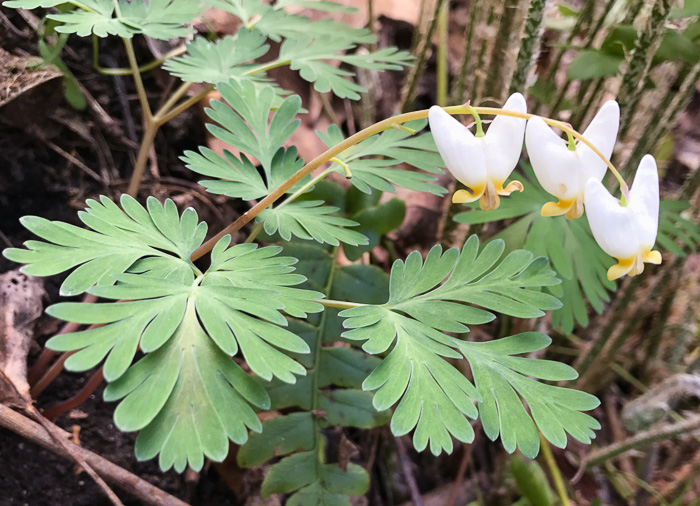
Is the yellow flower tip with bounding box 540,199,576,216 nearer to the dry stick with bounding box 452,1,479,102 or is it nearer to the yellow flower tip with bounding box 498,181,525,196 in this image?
the yellow flower tip with bounding box 498,181,525,196

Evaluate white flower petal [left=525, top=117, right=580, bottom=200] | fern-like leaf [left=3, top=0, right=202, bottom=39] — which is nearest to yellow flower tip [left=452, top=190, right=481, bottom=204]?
white flower petal [left=525, top=117, right=580, bottom=200]

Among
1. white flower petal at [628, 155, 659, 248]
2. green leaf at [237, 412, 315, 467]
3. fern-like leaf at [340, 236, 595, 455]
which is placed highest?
white flower petal at [628, 155, 659, 248]

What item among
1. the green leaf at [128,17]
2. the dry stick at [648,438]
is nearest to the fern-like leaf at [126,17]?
the green leaf at [128,17]

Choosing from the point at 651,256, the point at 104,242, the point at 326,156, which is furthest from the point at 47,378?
the point at 651,256

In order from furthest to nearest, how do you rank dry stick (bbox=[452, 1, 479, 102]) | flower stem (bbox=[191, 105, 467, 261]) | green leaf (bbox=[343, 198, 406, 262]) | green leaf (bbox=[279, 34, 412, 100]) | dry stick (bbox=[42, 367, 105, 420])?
dry stick (bbox=[452, 1, 479, 102]), green leaf (bbox=[343, 198, 406, 262]), green leaf (bbox=[279, 34, 412, 100]), dry stick (bbox=[42, 367, 105, 420]), flower stem (bbox=[191, 105, 467, 261])

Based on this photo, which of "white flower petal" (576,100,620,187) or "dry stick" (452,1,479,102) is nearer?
"white flower petal" (576,100,620,187)

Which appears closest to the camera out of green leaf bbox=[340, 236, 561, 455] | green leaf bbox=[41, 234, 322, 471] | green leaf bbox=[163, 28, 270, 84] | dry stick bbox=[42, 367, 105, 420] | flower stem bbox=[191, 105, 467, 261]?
green leaf bbox=[41, 234, 322, 471]
